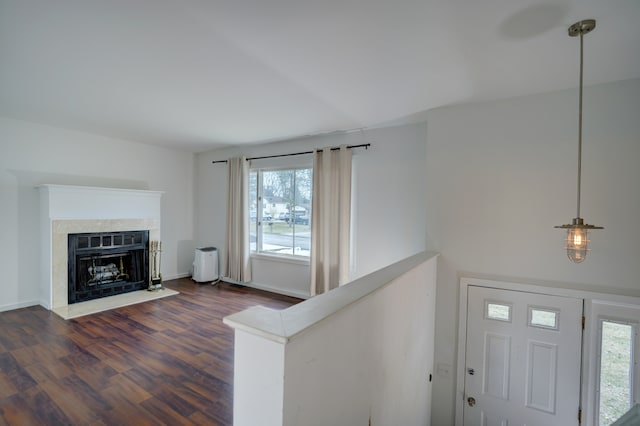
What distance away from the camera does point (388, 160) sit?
3.95 meters

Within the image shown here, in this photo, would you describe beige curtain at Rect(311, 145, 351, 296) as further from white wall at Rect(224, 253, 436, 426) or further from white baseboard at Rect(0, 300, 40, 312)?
white baseboard at Rect(0, 300, 40, 312)

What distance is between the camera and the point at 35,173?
4129mm

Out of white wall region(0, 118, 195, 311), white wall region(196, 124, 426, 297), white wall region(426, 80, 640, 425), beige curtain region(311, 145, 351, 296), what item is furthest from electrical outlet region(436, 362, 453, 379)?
white wall region(0, 118, 195, 311)

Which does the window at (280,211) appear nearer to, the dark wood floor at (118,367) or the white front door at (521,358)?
the dark wood floor at (118,367)

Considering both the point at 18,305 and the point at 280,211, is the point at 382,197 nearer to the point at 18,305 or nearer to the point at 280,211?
the point at 280,211

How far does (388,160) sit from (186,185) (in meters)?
4.42

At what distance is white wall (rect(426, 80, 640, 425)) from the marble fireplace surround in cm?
471

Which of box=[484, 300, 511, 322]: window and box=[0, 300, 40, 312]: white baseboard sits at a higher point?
box=[484, 300, 511, 322]: window

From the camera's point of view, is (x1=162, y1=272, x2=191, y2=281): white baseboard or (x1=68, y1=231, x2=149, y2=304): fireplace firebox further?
(x1=162, y1=272, x2=191, y2=281): white baseboard

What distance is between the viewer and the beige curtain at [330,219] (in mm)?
4129

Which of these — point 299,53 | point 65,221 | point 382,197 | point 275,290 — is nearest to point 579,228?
Result: point 299,53

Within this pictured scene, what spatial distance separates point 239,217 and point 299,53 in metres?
3.73

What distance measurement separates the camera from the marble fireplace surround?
3.98 m

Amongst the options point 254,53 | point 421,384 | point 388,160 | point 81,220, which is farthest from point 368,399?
point 81,220
